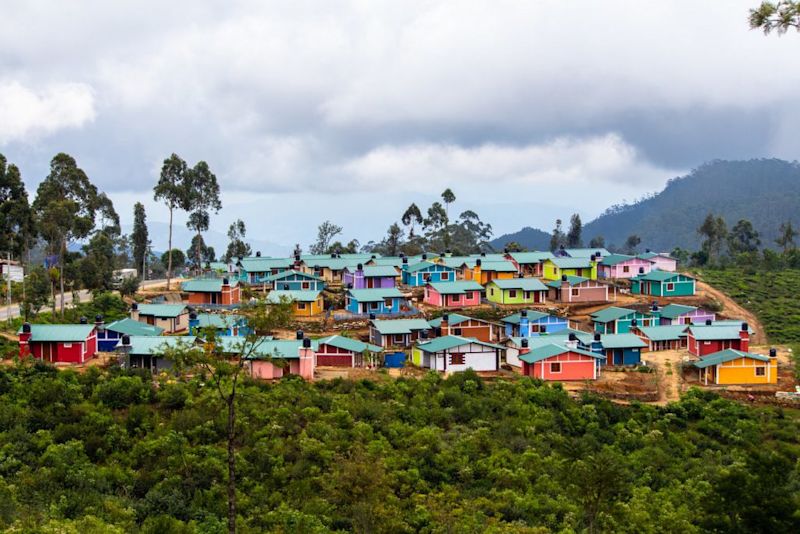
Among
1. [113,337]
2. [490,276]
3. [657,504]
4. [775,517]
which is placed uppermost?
[490,276]

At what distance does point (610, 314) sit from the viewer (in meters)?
55.7

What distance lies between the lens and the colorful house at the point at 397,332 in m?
49.0

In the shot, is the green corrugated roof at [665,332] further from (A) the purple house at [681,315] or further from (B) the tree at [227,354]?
(B) the tree at [227,354]

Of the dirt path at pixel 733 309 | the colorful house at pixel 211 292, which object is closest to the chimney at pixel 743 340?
the dirt path at pixel 733 309

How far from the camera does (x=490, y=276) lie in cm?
6744

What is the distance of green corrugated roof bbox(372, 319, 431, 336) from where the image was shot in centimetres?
4881

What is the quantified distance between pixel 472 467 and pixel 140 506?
1240 centimetres

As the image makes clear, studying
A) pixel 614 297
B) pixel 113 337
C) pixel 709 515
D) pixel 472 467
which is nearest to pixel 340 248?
pixel 614 297

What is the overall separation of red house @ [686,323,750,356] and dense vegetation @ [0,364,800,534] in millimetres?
8290

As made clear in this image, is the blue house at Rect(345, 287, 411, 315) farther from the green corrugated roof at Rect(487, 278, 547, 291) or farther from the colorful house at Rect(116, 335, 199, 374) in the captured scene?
the colorful house at Rect(116, 335, 199, 374)

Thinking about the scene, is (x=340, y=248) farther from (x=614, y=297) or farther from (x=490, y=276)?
(x=614, y=297)

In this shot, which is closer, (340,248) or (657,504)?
(657,504)

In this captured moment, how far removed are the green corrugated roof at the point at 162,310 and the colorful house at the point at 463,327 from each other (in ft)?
55.3

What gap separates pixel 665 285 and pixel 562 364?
2567 centimetres
